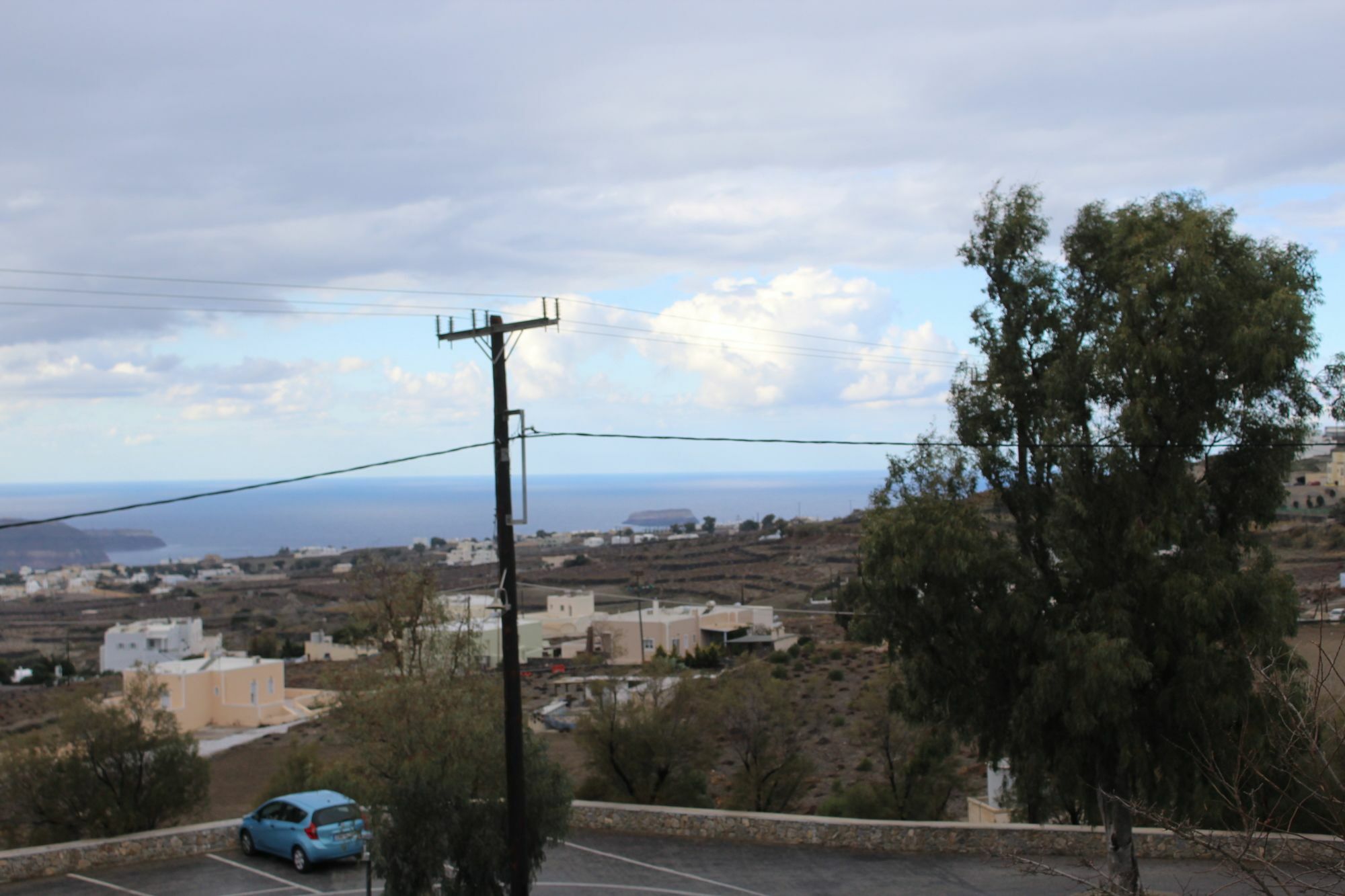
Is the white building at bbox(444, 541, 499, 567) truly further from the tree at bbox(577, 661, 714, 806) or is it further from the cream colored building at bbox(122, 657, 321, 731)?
the tree at bbox(577, 661, 714, 806)

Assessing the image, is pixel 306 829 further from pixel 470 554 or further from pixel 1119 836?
pixel 470 554


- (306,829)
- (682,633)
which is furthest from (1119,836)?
(682,633)

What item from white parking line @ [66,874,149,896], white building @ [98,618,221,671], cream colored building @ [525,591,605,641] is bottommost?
white building @ [98,618,221,671]

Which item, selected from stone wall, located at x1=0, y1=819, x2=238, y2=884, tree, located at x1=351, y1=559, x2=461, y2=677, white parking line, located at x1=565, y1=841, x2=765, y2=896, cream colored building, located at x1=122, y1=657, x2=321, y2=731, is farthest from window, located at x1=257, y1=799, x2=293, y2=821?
cream colored building, located at x1=122, y1=657, x2=321, y2=731

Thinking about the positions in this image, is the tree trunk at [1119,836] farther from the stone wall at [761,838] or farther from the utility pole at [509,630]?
the utility pole at [509,630]

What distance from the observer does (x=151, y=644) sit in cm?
8106

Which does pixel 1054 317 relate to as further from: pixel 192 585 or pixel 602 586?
pixel 192 585

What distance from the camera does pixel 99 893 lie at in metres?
15.7

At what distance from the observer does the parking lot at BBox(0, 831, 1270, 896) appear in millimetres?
15320

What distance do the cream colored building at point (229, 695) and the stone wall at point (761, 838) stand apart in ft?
116

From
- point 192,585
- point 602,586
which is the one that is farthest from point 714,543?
point 192,585

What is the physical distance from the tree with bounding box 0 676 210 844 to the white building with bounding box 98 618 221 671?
61.4 metres

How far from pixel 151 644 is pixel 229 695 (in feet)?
109

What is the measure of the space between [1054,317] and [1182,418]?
2.08 metres
